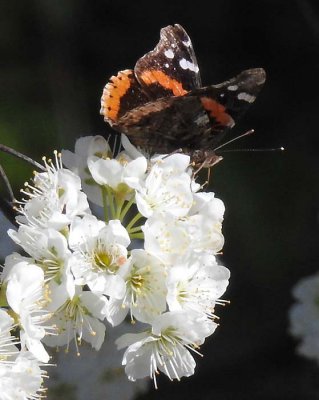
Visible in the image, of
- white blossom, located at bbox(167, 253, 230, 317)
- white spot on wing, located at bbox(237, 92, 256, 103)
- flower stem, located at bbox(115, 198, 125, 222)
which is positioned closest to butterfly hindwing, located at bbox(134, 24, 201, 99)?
white spot on wing, located at bbox(237, 92, 256, 103)

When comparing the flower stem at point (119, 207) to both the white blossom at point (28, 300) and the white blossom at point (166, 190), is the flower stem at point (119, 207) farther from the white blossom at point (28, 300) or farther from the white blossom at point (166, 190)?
the white blossom at point (28, 300)

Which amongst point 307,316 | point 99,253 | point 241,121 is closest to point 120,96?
point 99,253

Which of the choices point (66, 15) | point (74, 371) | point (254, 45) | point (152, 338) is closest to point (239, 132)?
point (254, 45)

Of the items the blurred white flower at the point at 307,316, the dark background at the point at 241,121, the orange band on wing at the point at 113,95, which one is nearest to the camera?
the orange band on wing at the point at 113,95

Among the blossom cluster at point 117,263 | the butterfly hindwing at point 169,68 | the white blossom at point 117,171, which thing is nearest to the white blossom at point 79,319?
the blossom cluster at point 117,263

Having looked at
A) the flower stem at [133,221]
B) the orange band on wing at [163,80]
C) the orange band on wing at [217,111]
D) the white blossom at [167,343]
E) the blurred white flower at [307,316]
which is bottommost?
the blurred white flower at [307,316]

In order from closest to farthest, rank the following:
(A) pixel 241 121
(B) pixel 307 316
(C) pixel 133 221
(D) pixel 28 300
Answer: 1. (D) pixel 28 300
2. (C) pixel 133 221
3. (B) pixel 307 316
4. (A) pixel 241 121

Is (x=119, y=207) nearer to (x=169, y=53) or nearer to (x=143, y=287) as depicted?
(x=143, y=287)
